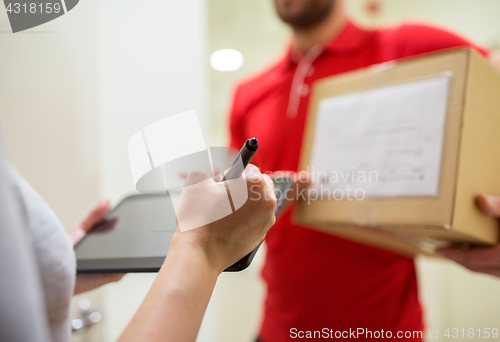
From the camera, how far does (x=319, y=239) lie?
2.11ft

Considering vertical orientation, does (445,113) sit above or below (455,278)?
above

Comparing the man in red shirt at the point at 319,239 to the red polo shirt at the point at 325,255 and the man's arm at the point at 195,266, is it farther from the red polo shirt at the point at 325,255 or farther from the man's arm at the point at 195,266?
the man's arm at the point at 195,266

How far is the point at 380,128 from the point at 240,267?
32 centimetres

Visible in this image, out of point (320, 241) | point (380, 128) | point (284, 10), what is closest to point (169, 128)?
point (380, 128)

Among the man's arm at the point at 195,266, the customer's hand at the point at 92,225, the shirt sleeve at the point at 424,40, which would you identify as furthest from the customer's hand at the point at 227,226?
the shirt sleeve at the point at 424,40

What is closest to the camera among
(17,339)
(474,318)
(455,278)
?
(17,339)

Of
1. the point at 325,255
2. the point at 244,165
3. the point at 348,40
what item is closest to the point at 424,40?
the point at 348,40

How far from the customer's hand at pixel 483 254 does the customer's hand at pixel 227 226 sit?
33 centimetres

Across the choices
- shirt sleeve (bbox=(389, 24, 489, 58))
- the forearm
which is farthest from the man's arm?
shirt sleeve (bbox=(389, 24, 489, 58))

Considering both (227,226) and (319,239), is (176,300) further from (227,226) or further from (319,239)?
(319,239)

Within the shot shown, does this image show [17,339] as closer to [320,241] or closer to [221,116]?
[320,241]

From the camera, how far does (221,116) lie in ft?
4.14

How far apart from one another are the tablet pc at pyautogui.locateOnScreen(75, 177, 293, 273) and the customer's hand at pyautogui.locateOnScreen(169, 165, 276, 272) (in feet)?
0.07

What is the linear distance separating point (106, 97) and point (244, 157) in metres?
0.48
